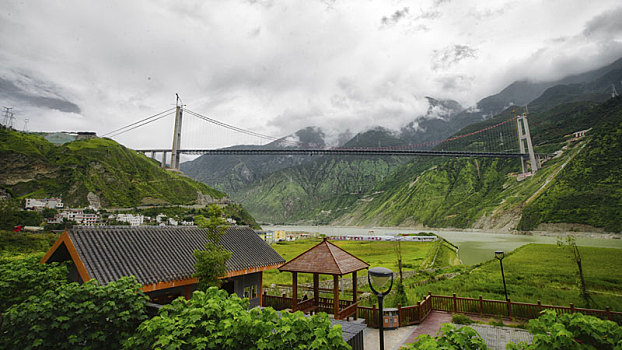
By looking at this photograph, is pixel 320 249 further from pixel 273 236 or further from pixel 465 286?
pixel 273 236

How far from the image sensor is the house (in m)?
8.45

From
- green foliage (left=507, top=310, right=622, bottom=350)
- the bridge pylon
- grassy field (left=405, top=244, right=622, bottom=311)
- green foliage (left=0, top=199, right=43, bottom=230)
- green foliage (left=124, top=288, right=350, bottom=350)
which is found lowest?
grassy field (left=405, top=244, right=622, bottom=311)

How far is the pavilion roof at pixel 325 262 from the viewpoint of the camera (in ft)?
34.8

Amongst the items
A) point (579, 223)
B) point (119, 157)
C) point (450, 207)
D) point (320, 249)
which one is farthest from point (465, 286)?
point (119, 157)

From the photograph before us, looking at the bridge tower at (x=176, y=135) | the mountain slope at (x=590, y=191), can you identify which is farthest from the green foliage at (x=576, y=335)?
the bridge tower at (x=176, y=135)

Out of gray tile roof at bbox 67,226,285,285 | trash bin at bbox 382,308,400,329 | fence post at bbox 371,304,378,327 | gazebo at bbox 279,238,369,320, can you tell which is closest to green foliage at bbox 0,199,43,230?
gray tile roof at bbox 67,226,285,285

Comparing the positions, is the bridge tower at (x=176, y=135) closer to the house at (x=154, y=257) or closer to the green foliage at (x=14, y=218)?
the green foliage at (x=14, y=218)

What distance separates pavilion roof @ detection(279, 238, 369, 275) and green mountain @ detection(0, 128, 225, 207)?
89.0 m

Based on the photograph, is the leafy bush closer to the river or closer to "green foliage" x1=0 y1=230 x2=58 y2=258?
the river

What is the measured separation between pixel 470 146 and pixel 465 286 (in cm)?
15907

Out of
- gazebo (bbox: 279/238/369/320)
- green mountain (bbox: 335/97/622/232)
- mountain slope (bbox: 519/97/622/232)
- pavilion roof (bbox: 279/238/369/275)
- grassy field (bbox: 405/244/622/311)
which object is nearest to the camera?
gazebo (bbox: 279/238/369/320)

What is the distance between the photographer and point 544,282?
67.0ft

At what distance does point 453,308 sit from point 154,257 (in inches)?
502

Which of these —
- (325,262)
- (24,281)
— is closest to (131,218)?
(24,281)
